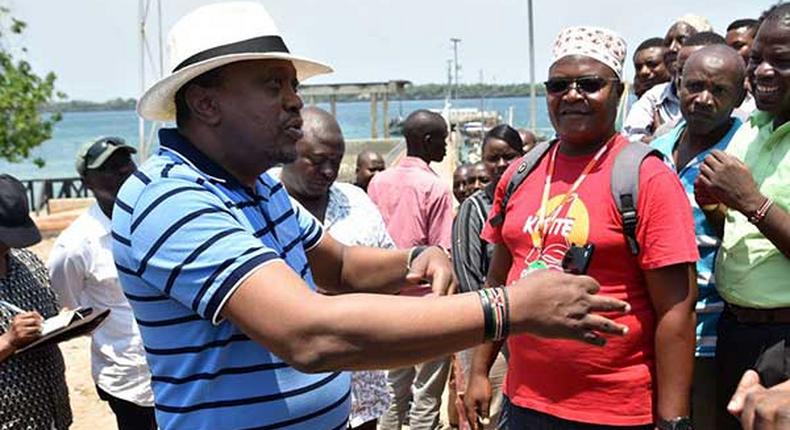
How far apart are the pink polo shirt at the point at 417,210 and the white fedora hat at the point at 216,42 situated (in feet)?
12.4

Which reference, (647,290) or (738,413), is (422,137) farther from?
(738,413)

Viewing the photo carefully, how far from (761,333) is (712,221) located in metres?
0.48

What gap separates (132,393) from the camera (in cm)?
467

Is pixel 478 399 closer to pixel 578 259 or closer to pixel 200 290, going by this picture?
pixel 578 259

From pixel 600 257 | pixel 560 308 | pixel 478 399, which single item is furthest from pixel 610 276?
pixel 560 308

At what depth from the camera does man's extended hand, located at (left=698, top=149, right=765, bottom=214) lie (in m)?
2.94

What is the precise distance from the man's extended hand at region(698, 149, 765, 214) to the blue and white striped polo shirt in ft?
4.89

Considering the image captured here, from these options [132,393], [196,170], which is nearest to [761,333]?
[196,170]

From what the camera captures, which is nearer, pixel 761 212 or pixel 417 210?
pixel 761 212

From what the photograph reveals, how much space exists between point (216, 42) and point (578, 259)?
4.56 ft

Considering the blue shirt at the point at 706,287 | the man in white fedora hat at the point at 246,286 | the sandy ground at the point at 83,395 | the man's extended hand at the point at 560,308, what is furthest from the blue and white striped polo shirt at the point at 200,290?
the sandy ground at the point at 83,395

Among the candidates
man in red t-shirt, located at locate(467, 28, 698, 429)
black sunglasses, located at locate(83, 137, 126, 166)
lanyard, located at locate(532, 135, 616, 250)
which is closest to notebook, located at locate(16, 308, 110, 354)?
black sunglasses, located at locate(83, 137, 126, 166)

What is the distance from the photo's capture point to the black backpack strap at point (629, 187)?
2910 mm

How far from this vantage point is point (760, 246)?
3.12 metres
